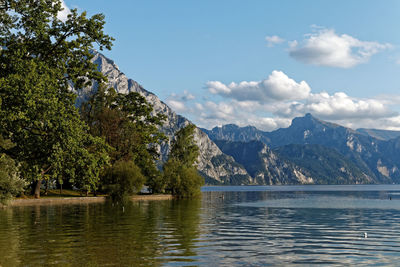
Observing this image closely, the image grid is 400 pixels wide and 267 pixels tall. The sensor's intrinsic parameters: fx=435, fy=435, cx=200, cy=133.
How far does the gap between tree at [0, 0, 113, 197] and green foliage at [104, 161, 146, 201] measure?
67.8 m

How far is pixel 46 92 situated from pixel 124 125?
293ft

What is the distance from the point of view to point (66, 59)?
3588 cm

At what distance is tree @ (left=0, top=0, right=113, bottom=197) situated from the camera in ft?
93.8

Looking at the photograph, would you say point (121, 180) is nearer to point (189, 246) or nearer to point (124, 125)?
point (124, 125)

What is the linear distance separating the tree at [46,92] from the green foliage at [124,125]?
72.8 m

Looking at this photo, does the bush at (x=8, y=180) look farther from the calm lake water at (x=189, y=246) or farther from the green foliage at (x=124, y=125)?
the green foliage at (x=124, y=125)

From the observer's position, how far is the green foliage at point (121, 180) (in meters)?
104

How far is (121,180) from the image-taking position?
104m

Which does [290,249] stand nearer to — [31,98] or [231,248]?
[231,248]

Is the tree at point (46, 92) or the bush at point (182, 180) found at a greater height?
the tree at point (46, 92)

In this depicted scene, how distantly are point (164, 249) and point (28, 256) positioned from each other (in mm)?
8000

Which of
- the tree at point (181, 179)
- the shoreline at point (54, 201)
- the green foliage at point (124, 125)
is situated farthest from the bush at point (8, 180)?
the tree at point (181, 179)

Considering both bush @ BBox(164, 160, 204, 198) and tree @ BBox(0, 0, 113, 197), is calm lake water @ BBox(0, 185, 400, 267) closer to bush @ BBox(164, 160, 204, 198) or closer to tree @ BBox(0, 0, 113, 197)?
tree @ BBox(0, 0, 113, 197)

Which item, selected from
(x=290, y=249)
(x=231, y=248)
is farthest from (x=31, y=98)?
(x=290, y=249)
